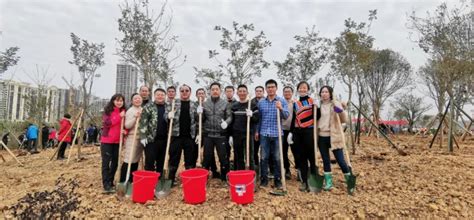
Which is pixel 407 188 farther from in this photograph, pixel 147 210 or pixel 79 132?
pixel 79 132

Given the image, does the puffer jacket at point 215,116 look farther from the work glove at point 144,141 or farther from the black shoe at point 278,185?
the black shoe at point 278,185

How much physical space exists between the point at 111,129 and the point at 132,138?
346mm

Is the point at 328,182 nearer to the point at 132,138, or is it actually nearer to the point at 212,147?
the point at 212,147

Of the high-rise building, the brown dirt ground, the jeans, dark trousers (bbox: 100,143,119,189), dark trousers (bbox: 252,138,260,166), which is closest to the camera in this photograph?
the brown dirt ground

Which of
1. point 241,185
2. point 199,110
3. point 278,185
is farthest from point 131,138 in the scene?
point 278,185

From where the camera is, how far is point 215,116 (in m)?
4.39

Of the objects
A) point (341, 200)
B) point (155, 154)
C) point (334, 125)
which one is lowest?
point (341, 200)

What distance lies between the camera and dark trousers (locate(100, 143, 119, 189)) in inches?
169

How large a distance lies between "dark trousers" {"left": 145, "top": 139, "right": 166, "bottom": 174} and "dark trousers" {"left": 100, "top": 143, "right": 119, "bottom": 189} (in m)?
0.50

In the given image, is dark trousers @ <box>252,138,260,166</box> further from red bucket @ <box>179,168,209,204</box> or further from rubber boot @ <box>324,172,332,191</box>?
red bucket @ <box>179,168,209,204</box>

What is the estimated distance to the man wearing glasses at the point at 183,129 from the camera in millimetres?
4371

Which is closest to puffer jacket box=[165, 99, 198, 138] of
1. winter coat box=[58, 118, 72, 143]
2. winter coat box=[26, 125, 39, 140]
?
winter coat box=[58, 118, 72, 143]

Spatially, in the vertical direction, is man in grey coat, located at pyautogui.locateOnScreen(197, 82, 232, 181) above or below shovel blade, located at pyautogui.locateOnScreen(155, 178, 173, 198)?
above

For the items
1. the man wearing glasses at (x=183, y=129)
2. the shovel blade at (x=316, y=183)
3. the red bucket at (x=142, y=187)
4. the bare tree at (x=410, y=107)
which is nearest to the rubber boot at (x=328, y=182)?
the shovel blade at (x=316, y=183)
